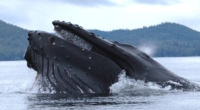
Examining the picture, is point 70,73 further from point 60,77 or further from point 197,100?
point 197,100

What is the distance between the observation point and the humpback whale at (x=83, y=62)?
14.5 m

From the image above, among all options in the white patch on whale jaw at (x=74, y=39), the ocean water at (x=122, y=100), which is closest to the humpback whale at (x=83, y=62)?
the white patch on whale jaw at (x=74, y=39)

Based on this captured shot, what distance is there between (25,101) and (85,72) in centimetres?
201

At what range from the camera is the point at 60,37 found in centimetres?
1491

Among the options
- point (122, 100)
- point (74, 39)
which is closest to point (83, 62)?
point (74, 39)

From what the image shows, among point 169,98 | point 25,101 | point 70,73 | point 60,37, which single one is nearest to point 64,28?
point 60,37

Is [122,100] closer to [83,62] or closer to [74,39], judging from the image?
[83,62]

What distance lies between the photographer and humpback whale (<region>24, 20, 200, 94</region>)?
47.7 feet

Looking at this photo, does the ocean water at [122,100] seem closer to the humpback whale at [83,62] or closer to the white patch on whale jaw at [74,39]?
the humpback whale at [83,62]

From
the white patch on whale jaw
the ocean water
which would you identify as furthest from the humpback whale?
the ocean water

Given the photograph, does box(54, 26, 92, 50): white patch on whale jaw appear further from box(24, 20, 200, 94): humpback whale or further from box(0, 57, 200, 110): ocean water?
box(0, 57, 200, 110): ocean water

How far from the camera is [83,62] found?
572 inches

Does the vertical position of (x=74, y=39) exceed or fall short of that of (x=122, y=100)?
it exceeds it

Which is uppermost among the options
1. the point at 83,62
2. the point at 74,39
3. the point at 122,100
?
the point at 74,39
